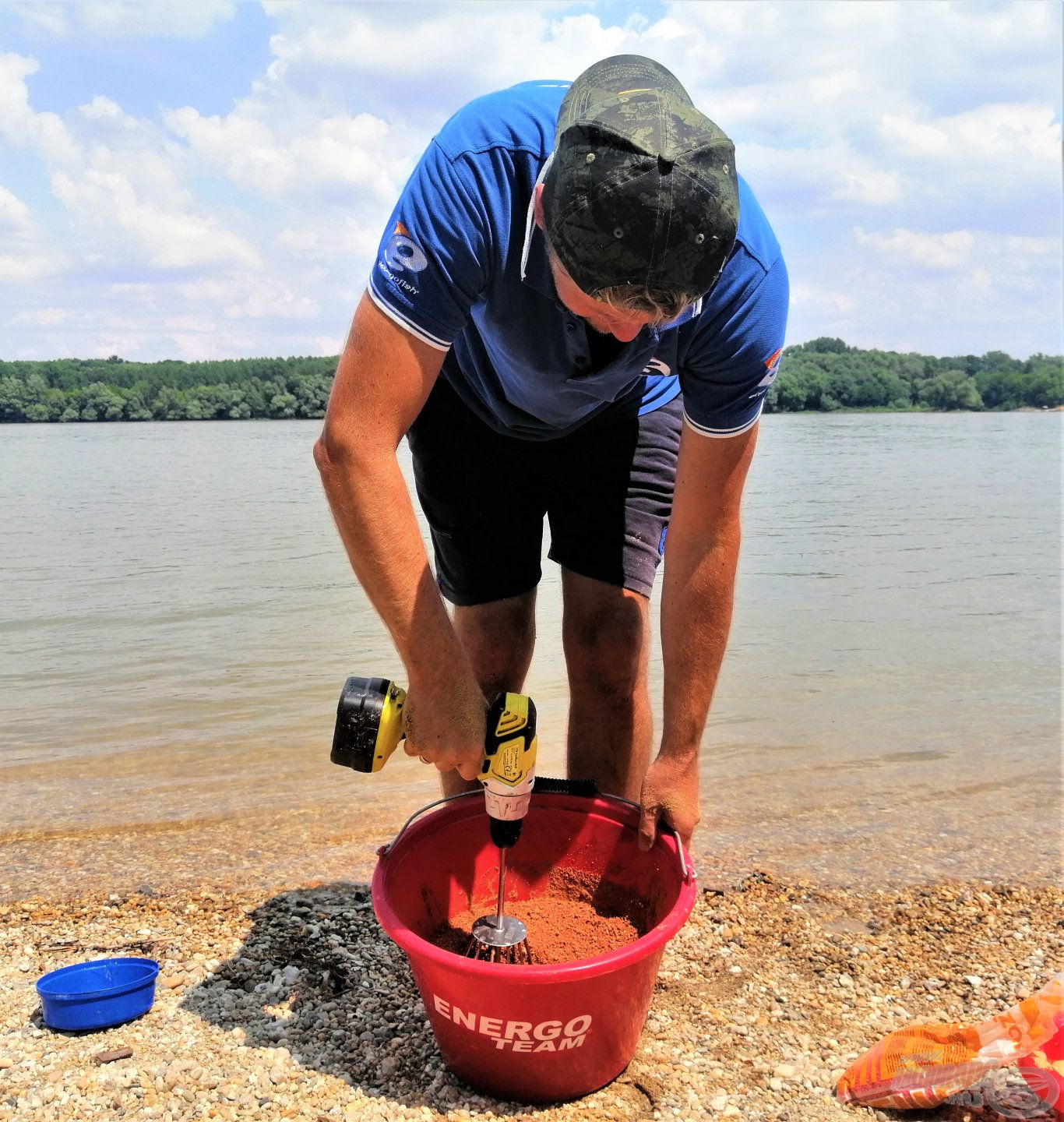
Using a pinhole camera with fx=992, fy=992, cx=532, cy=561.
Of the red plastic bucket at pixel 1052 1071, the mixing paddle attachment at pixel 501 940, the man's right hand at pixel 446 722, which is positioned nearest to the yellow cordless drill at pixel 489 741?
the man's right hand at pixel 446 722

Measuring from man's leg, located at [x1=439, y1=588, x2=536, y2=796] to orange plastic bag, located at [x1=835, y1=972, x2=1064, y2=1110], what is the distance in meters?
1.36

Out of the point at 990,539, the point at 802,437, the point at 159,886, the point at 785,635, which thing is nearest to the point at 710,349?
the point at 159,886

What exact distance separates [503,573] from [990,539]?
10418 millimetres

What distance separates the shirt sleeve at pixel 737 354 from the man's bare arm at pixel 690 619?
106 millimetres

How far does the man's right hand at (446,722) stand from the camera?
2.17 metres

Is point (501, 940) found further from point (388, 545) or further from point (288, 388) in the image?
point (288, 388)

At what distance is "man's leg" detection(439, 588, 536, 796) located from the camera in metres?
3.07

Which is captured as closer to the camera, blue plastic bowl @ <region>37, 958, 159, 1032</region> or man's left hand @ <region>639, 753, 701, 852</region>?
blue plastic bowl @ <region>37, 958, 159, 1032</region>

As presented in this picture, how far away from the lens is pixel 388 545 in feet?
6.64

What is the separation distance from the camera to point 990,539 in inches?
468

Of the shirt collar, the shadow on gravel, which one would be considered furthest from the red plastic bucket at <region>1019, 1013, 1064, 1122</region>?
the shirt collar

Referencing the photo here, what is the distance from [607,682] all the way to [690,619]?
498mm

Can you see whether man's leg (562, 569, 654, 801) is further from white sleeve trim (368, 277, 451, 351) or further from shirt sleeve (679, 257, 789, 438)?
white sleeve trim (368, 277, 451, 351)

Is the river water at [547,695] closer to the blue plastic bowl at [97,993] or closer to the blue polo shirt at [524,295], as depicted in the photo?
the blue plastic bowl at [97,993]
